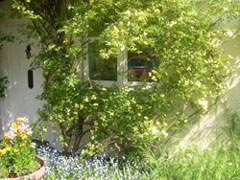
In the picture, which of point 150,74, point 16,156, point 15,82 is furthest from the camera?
point 15,82

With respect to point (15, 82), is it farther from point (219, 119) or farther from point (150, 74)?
point (219, 119)

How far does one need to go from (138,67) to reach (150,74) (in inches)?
27.8

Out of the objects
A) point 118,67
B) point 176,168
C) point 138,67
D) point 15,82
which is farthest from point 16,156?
point 15,82

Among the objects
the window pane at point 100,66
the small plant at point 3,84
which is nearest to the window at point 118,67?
the window pane at point 100,66

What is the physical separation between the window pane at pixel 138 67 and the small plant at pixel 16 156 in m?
1.73

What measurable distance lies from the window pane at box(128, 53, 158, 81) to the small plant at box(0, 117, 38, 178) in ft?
5.66

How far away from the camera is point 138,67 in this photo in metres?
4.61

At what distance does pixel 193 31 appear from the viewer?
370 centimetres

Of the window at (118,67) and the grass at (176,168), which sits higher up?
the window at (118,67)

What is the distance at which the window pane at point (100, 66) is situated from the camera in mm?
4668

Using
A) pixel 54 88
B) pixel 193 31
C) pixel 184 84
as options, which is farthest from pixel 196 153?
pixel 54 88

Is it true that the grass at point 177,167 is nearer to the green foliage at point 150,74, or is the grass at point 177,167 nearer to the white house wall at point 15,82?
the green foliage at point 150,74

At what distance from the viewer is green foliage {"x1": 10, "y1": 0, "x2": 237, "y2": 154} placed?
3.67 metres

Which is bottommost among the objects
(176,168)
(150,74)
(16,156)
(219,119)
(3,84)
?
(176,168)
